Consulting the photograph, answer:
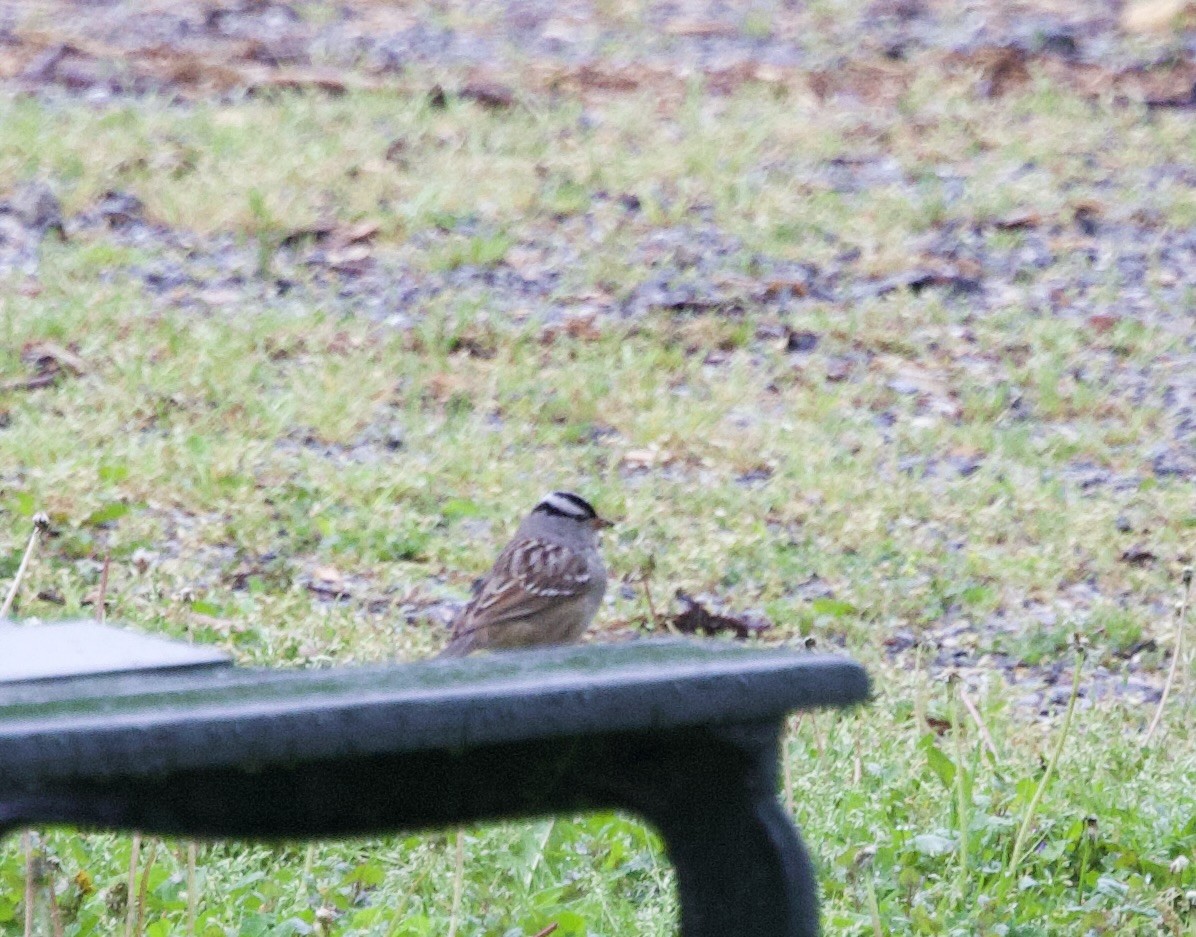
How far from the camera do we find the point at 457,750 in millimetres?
2068

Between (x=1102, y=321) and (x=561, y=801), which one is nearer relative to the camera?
(x=561, y=801)

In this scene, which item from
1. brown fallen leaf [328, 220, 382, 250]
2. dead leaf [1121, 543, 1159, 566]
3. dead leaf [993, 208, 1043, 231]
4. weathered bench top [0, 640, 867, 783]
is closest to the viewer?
weathered bench top [0, 640, 867, 783]

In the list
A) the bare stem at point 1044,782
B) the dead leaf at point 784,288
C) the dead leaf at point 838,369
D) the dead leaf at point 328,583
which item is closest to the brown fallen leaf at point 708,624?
the dead leaf at point 328,583

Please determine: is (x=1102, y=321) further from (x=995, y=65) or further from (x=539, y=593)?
(x=995, y=65)

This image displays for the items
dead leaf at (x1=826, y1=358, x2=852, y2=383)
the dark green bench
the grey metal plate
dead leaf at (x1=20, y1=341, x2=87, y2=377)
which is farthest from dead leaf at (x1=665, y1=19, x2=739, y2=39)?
the dark green bench

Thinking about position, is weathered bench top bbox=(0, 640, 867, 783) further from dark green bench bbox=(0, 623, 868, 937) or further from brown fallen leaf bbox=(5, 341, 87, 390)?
brown fallen leaf bbox=(5, 341, 87, 390)

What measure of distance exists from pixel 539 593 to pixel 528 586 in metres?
0.04

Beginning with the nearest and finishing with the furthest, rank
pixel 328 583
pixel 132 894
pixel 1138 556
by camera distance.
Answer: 1. pixel 132 894
2. pixel 328 583
3. pixel 1138 556

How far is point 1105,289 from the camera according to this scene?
10367 mm

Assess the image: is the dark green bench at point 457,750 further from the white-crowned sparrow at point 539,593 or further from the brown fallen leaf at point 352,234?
the brown fallen leaf at point 352,234

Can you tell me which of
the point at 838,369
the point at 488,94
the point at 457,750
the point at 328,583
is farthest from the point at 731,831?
the point at 488,94

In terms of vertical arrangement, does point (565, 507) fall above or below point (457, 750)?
below

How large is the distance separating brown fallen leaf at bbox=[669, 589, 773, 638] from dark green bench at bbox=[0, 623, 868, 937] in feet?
13.7

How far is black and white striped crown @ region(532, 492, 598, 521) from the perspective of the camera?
6.61m
